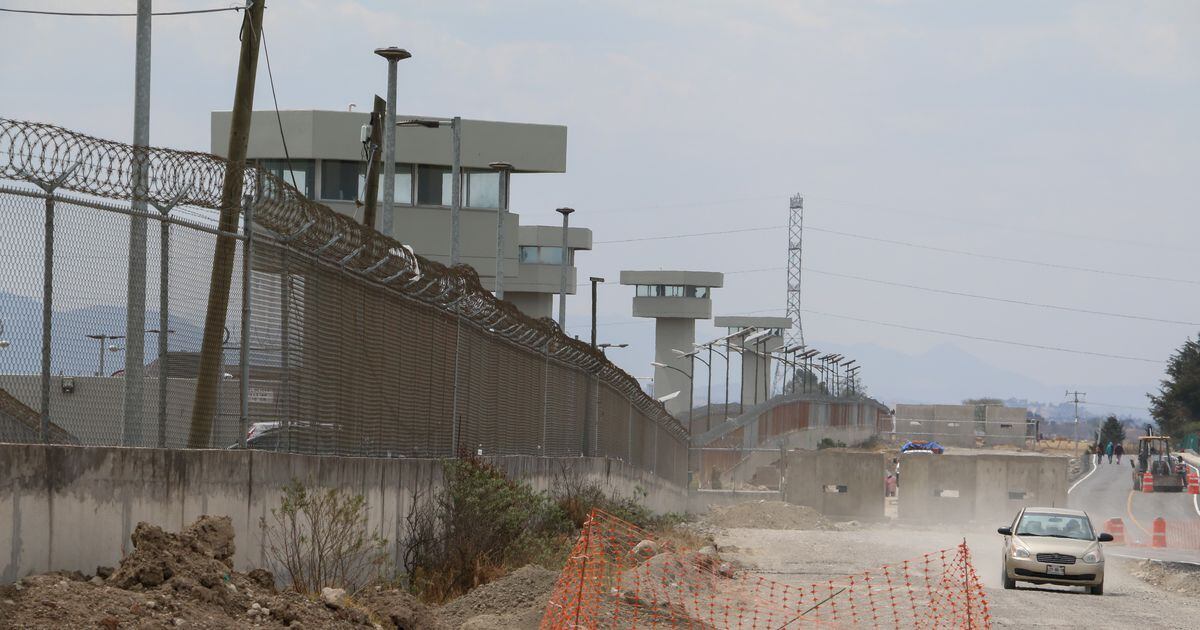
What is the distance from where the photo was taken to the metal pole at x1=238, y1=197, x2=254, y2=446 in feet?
39.1

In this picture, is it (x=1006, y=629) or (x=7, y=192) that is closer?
(x=7, y=192)

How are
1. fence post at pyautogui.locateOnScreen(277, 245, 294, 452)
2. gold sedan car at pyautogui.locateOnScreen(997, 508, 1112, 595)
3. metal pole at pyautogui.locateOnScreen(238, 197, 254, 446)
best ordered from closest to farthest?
1. metal pole at pyautogui.locateOnScreen(238, 197, 254, 446)
2. fence post at pyautogui.locateOnScreen(277, 245, 294, 452)
3. gold sedan car at pyautogui.locateOnScreen(997, 508, 1112, 595)

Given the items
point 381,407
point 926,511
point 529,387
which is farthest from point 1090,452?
point 381,407

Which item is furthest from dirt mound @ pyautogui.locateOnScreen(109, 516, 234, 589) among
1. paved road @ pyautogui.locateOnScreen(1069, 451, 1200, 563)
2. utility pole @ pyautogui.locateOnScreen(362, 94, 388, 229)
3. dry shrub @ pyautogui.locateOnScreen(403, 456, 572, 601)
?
paved road @ pyautogui.locateOnScreen(1069, 451, 1200, 563)

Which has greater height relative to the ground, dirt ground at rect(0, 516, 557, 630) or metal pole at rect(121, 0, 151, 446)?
metal pole at rect(121, 0, 151, 446)

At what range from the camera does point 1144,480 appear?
79500mm

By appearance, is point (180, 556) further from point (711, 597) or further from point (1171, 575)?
point (1171, 575)

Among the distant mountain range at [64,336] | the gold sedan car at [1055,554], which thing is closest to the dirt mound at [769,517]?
the gold sedan car at [1055,554]

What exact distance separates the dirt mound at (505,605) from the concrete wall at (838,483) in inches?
1601

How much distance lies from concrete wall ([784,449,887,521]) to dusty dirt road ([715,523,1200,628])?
3.58m

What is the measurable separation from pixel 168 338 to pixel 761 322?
141724 mm

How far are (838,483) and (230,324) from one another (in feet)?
149

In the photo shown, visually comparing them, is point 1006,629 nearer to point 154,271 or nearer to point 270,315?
point 270,315

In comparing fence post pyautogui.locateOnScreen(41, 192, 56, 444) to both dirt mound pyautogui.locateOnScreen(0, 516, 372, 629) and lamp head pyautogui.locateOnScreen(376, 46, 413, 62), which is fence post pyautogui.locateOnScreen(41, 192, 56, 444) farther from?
lamp head pyautogui.locateOnScreen(376, 46, 413, 62)
